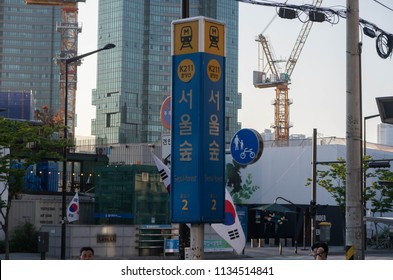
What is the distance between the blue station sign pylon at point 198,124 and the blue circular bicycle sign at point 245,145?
30.2 feet

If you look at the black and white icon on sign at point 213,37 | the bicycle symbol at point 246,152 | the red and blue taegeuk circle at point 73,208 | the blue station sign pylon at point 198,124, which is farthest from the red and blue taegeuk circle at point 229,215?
the red and blue taegeuk circle at point 73,208

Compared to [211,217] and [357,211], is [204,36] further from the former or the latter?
[357,211]

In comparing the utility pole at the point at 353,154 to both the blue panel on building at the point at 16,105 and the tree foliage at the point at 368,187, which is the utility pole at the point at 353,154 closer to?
the tree foliage at the point at 368,187

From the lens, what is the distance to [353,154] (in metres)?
15.5

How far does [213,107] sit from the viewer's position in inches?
471

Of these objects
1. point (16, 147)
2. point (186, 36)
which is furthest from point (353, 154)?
point (16, 147)

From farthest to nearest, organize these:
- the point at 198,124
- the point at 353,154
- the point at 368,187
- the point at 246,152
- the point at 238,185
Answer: the point at 238,185 → the point at 368,187 → the point at 246,152 → the point at 353,154 → the point at 198,124

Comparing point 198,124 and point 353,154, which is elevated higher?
point 198,124

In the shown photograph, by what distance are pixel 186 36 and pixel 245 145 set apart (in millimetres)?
9718

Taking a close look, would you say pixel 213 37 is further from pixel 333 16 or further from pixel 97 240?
pixel 97 240

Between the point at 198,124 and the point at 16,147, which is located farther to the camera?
the point at 16,147
